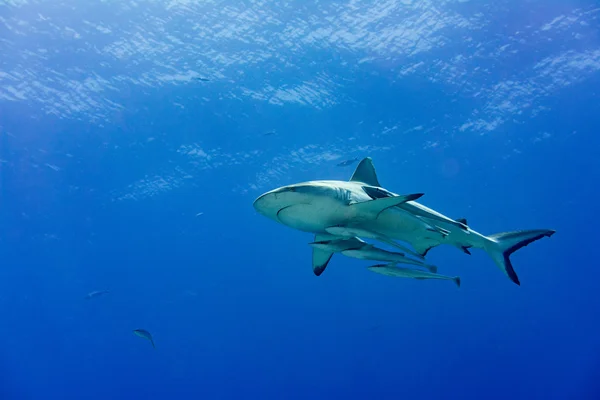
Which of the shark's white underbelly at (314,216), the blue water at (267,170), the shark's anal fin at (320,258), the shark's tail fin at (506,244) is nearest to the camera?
the shark's white underbelly at (314,216)

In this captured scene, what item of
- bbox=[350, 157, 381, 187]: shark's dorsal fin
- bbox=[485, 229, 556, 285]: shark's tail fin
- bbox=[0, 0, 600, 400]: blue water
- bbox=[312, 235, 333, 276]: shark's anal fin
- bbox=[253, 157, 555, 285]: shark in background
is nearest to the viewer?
bbox=[253, 157, 555, 285]: shark in background

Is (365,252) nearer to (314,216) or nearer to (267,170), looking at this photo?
(314,216)

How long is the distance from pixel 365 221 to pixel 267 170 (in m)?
17.3

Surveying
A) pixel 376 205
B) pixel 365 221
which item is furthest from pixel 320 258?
pixel 376 205

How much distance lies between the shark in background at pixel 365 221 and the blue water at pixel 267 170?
1060 cm

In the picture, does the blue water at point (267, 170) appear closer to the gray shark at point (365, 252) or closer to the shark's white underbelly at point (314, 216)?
the shark's white underbelly at point (314, 216)

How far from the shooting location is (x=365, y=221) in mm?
4391

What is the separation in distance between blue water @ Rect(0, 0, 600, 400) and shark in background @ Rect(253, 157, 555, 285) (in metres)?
10.6

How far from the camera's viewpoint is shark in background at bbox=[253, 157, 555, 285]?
381 centimetres

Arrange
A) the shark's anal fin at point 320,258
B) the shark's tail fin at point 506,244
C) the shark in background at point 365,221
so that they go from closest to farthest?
the shark in background at point 365,221 → the shark's anal fin at point 320,258 → the shark's tail fin at point 506,244

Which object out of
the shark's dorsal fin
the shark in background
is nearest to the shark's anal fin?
the shark in background

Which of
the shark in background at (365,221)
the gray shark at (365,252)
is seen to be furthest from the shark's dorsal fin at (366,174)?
the gray shark at (365,252)

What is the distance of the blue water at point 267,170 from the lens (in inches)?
553

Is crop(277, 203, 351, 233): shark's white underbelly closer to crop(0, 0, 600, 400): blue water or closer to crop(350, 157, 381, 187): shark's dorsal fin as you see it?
crop(350, 157, 381, 187): shark's dorsal fin
